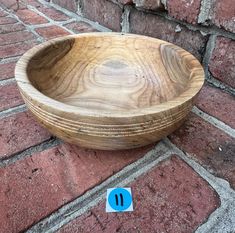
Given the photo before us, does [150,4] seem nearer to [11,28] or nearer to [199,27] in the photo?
[199,27]

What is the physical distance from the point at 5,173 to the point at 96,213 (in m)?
0.16

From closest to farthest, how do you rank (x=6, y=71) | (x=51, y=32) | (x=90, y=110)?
(x=90, y=110)
(x=6, y=71)
(x=51, y=32)

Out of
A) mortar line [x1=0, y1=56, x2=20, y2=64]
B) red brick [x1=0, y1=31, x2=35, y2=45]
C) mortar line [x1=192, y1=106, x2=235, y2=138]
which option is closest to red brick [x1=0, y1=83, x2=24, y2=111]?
mortar line [x1=0, y1=56, x2=20, y2=64]

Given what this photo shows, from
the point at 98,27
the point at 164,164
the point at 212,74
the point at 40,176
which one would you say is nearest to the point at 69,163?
the point at 40,176

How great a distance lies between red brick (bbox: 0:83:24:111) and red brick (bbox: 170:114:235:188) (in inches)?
12.6

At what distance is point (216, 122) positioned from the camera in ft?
1.77

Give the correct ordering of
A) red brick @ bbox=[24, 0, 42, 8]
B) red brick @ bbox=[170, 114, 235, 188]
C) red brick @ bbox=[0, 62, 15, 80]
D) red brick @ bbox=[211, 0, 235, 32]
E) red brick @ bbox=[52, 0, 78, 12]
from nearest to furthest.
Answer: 1. red brick @ bbox=[170, 114, 235, 188]
2. red brick @ bbox=[211, 0, 235, 32]
3. red brick @ bbox=[0, 62, 15, 80]
4. red brick @ bbox=[52, 0, 78, 12]
5. red brick @ bbox=[24, 0, 42, 8]

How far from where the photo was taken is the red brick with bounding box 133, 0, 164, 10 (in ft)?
2.23

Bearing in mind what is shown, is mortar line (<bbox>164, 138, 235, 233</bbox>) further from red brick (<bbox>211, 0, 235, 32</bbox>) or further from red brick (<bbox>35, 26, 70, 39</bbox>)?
red brick (<bbox>35, 26, 70, 39</bbox>)

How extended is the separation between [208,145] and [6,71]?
19.4 inches

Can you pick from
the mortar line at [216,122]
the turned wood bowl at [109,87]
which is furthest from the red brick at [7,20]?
the mortar line at [216,122]

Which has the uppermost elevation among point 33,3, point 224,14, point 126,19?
point 224,14

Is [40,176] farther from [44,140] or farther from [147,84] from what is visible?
[147,84]

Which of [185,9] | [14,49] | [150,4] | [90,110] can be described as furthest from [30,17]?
[90,110]
